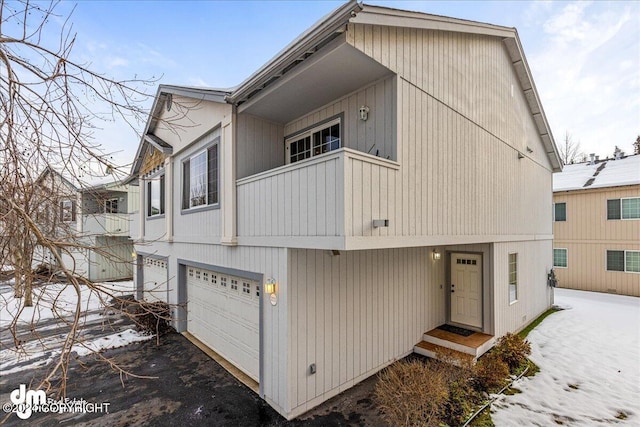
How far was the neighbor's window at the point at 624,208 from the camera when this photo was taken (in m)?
13.3

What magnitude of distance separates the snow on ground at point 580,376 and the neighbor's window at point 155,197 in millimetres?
11172

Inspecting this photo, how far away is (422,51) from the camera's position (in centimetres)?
572

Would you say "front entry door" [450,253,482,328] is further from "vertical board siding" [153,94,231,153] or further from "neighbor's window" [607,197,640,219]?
"neighbor's window" [607,197,640,219]

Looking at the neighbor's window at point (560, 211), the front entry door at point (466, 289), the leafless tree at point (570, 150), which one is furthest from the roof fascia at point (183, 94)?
the leafless tree at point (570, 150)

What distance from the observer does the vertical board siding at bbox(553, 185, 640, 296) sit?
44.1 ft

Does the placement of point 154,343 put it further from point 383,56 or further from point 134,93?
point 383,56

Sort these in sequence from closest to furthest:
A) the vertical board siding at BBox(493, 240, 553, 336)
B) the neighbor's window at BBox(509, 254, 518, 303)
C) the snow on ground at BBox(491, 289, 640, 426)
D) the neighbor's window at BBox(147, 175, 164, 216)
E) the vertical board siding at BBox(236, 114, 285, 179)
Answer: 1. the snow on ground at BBox(491, 289, 640, 426)
2. the vertical board siding at BBox(236, 114, 285, 179)
3. the vertical board siding at BBox(493, 240, 553, 336)
4. the neighbor's window at BBox(509, 254, 518, 303)
5. the neighbor's window at BBox(147, 175, 164, 216)

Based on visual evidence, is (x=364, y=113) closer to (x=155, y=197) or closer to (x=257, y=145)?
(x=257, y=145)

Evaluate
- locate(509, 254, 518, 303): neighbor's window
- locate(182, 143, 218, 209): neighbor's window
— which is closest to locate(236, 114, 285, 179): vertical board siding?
locate(182, 143, 218, 209): neighbor's window

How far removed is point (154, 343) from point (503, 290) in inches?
389

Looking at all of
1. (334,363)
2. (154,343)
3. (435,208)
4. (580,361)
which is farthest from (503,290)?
(154,343)

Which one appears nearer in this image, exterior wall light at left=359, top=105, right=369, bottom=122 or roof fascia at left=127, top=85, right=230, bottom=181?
exterior wall light at left=359, top=105, right=369, bottom=122

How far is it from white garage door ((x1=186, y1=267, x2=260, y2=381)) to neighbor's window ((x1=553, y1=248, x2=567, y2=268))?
55.4 feet

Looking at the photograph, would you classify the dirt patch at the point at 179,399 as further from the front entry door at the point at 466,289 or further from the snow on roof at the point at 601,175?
the snow on roof at the point at 601,175
